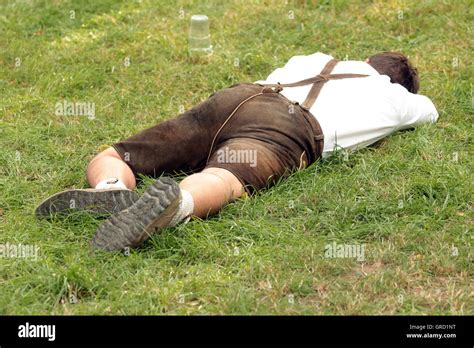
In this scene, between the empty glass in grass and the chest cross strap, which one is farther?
the empty glass in grass

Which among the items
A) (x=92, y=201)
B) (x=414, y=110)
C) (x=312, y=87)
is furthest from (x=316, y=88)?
(x=92, y=201)

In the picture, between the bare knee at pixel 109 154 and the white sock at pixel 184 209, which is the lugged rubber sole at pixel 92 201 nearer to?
the white sock at pixel 184 209

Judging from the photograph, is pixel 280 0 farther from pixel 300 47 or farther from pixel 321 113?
pixel 321 113

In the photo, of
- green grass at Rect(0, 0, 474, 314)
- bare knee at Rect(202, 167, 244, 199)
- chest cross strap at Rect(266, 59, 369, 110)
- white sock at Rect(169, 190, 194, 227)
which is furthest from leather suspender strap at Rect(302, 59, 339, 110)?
white sock at Rect(169, 190, 194, 227)

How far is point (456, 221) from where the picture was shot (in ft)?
14.8

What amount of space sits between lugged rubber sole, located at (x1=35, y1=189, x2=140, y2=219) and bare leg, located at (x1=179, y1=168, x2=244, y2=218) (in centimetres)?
30

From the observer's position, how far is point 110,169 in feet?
15.8

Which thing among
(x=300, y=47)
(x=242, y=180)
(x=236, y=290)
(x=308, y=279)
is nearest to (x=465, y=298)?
(x=308, y=279)

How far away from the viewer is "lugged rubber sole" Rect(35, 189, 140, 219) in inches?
170

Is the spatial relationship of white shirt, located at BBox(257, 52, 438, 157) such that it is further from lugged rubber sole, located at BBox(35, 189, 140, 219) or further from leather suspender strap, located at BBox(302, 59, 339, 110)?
lugged rubber sole, located at BBox(35, 189, 140, 219)

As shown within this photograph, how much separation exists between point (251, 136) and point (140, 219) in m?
1.03

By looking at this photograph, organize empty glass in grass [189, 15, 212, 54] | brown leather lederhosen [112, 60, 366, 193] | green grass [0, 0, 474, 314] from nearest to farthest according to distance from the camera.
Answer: green grass [0, 0, 474, 314]
brown leather lederhosen [112, 60, 366, 193]
empty glass in grass [189, 15, 212, 54]

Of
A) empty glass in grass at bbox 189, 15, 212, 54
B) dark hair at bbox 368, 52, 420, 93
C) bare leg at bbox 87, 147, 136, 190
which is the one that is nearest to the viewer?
bare leg at bbox 87, 147, 136, 190

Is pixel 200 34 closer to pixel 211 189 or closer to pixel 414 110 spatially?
pixel 414 110
